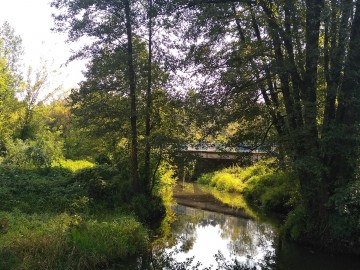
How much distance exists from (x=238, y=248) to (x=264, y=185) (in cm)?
912

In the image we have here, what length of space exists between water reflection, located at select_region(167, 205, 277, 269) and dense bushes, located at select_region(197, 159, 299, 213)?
2.14 metres

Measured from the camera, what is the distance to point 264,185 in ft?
71.1

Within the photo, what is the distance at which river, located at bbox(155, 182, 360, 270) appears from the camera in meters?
10.8

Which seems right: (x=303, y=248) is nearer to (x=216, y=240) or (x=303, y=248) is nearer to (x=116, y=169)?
(x=216, y=240)

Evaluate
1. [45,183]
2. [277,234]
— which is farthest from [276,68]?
[45,183]

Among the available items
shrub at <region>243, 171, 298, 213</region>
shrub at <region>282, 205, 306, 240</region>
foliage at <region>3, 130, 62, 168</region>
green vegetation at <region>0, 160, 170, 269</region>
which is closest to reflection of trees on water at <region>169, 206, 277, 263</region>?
shrub at <region>282, 205, 306, 240</region>

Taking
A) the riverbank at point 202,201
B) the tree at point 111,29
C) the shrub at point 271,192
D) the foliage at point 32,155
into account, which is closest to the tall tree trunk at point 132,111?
the tree at point 111,29

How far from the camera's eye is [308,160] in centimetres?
1030

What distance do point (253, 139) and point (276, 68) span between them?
125 inches

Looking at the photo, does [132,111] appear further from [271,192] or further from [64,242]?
[271,192]

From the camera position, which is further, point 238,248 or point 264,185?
point 264,185

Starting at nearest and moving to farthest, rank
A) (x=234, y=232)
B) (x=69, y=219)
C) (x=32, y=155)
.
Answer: (x=69, y=219), (x=234, y=232), (x=32, y=155)

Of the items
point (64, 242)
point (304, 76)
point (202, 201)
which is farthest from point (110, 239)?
point (202, 201)

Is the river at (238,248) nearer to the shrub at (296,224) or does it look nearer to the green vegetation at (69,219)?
the shrub at (296,224)
